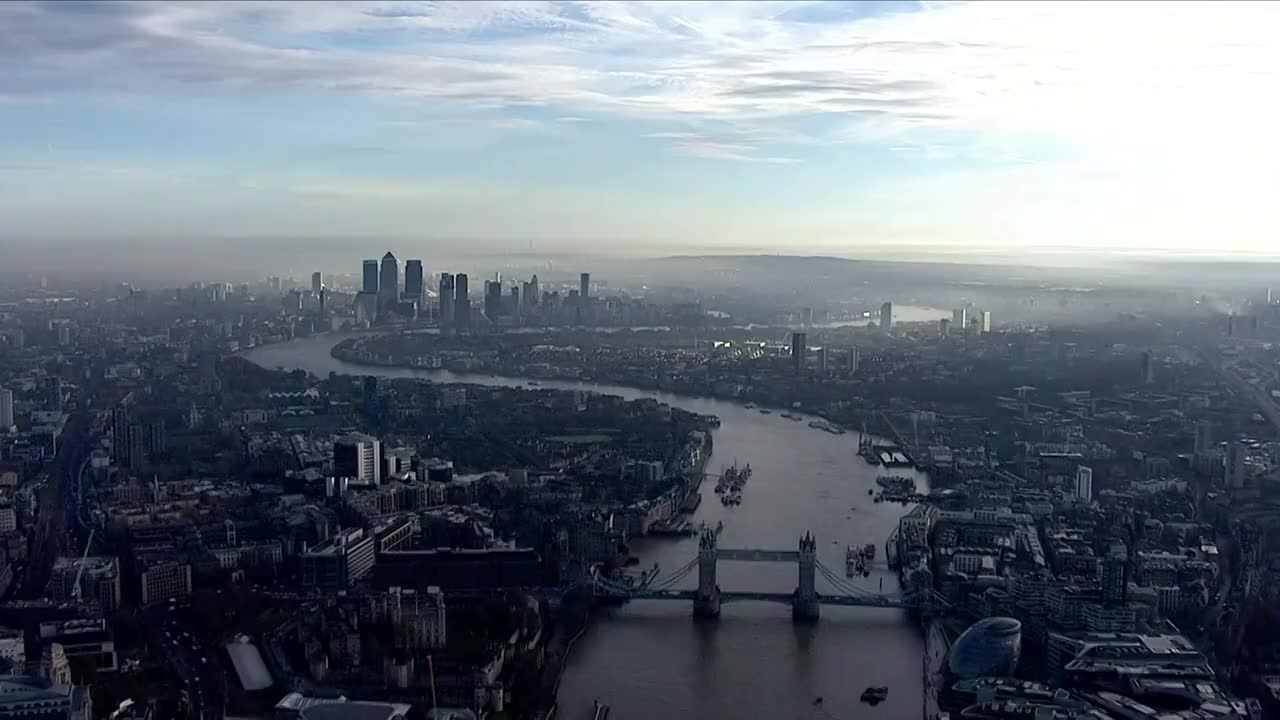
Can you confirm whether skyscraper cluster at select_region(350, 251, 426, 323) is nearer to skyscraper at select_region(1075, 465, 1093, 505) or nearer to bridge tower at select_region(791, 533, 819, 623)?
skyscraper at select_region(1075, 465, 1093, 505)

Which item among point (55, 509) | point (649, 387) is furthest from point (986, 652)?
point (649, 387)

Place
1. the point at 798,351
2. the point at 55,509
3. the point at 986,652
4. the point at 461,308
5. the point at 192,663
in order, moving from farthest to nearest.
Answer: the point at 461,308 → the point at 798,351 → the point at 55,509 → the point at 192,663 → the point at 986,652

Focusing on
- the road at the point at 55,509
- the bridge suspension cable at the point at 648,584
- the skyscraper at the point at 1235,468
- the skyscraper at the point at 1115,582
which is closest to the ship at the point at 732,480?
the bridge suspension cable at the point at 648,584

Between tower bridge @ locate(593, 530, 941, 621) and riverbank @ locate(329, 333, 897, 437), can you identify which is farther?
riverbank @ locate(329, 333, 897, 437)

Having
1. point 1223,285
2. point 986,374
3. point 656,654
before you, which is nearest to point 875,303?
point 1223,285

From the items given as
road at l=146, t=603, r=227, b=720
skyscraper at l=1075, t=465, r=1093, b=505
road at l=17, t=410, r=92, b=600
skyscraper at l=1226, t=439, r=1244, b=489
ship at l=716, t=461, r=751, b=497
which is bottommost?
road at l=146, t=603, r=227, b=720

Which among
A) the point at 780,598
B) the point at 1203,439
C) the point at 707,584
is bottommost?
the point at 780,598

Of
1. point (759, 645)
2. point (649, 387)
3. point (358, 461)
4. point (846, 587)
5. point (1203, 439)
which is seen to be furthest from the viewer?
point (649, 387)

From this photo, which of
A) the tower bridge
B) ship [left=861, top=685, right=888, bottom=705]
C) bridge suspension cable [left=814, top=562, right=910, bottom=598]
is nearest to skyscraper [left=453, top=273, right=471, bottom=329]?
bridge suspension cable [left=814, top=562, right=910, bottom=598]

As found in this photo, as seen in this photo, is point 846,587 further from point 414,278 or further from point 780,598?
point 414,278
